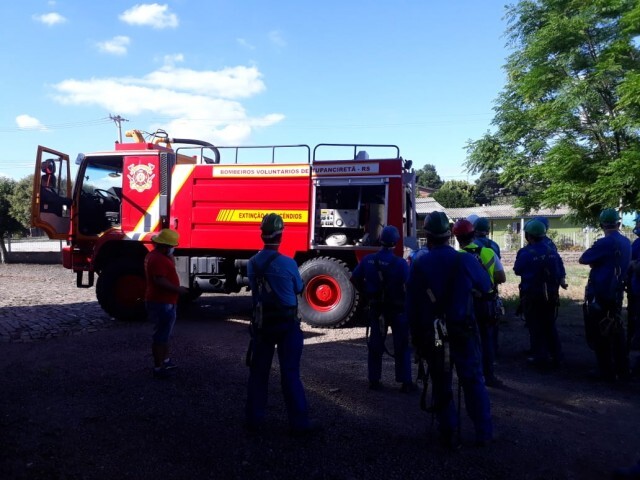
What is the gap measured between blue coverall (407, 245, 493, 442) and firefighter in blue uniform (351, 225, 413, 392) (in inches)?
48.6

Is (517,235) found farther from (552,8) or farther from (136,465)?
(136,465)

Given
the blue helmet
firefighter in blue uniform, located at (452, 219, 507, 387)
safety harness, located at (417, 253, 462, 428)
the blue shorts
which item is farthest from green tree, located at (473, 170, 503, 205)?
safety harness, located at (417, 253, 462, 428)

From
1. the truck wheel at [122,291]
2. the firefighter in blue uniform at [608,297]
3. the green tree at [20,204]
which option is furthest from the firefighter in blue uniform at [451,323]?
the green tree at [20,204]

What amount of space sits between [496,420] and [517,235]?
29.6 meters

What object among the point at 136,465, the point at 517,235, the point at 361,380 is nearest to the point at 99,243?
the point at 361,380

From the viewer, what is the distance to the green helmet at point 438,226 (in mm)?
3995

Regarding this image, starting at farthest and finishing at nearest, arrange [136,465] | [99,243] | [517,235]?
[517,235], [99,243], [136,465]

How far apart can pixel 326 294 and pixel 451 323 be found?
5072 millimetres

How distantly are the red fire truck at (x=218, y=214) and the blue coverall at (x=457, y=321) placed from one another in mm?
4721

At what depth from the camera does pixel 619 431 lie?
14.3 ft

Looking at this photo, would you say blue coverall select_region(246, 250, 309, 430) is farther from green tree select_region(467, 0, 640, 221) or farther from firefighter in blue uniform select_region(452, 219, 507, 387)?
green tree select_region(467, 0, 640, 221)

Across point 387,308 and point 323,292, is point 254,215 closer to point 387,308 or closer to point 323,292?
point 323,292

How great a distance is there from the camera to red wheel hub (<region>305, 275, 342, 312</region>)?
29.2 ft

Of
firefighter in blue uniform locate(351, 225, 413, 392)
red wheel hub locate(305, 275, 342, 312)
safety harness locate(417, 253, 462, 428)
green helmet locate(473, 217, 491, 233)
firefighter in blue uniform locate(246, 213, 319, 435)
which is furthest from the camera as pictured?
red wheel hub locate(305, 275, 342, 312)
